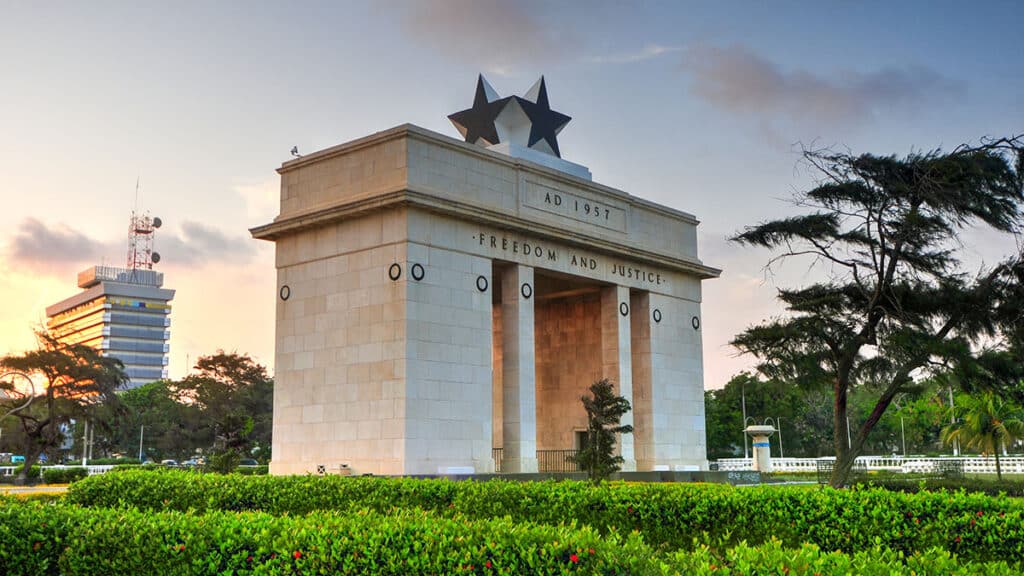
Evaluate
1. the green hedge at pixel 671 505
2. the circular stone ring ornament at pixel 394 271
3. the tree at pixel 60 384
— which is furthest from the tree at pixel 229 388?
the green hedge at pixel 671 505

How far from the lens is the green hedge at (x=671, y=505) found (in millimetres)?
10945

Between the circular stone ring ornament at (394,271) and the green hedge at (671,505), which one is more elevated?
the circular stone ring ornament at (394,271)

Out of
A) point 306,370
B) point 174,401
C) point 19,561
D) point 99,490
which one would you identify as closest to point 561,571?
point 19,561

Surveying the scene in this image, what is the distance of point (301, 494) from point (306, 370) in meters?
14.0

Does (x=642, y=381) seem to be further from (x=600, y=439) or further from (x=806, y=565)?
(x=806, y=565)

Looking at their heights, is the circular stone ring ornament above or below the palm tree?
above

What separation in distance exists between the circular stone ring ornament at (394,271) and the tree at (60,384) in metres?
25.8

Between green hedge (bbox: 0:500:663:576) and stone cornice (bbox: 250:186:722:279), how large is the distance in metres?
17.8

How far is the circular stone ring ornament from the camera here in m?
27.5

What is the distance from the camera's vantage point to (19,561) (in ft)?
32.3

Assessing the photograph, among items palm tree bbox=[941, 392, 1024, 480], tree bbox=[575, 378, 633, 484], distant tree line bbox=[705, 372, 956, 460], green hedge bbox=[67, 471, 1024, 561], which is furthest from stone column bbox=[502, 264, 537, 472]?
distant tree line bbox=[705, 372, 956, 460]

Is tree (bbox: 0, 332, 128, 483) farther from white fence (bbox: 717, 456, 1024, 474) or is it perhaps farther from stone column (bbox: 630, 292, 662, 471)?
white fence (bbox: 717, 456, 1024, 474)

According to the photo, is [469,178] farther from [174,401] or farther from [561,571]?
[174,401]

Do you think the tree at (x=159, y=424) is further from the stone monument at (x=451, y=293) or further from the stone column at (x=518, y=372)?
the stone column at (x=518, y=372)
